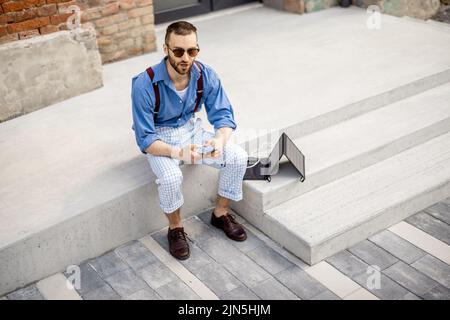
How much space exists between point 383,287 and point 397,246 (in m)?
0.47

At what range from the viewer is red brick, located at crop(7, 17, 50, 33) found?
516cm

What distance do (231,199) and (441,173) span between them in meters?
1.65

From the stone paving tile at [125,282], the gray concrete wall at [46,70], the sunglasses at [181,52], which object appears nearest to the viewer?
the sunglasses at [181,52]

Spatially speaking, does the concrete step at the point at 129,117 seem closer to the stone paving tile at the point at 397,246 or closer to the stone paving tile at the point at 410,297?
the stone paving tile at the point at 397,246

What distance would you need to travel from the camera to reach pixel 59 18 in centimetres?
543

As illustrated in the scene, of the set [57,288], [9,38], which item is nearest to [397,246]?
[57,288]

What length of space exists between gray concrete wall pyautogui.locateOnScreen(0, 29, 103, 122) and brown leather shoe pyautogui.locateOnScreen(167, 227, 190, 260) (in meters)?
1.81

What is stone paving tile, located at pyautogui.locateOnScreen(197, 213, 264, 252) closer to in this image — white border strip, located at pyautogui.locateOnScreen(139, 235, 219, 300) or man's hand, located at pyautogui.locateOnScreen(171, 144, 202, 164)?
white border strip, located at pyautogui.locateOnScreen(139, 235, 219, 300)

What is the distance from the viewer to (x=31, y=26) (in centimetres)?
527

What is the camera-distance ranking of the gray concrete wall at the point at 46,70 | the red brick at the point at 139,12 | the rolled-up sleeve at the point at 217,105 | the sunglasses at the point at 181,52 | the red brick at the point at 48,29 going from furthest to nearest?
→ 1. the red brick at the point at 139,12
2. the red brick at the point at 48,29
3. the gray concrete wall at the point at 46,70
4. the rolled-up sleeve at the point at 217,105
5. the sunglasses at the point at 181,52

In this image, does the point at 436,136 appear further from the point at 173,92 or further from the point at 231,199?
the point at 173,92

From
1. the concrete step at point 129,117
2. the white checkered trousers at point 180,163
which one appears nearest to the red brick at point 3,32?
the concrete step at point 129,117

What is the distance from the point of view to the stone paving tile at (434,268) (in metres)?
4.18

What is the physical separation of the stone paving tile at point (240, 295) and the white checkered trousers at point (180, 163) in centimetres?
66
